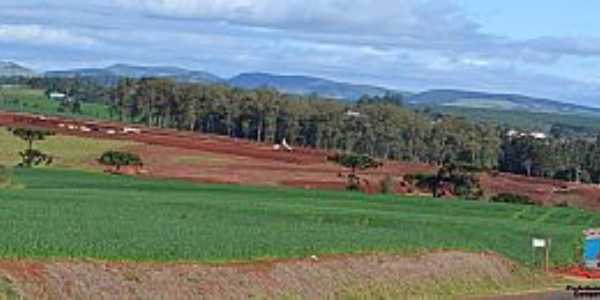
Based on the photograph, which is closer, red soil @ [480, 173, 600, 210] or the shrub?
the shrub

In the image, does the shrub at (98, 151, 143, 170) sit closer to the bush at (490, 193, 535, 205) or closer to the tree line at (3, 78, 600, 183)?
the bush at (490, 193, 535, 205)

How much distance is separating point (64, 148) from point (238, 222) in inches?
2486

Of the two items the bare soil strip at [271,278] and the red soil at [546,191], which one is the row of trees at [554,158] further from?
the bare soil strip at [271,278]

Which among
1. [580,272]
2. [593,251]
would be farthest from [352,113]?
[580,272]

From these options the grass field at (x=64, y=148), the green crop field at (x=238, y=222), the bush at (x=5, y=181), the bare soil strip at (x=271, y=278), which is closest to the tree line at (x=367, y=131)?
the grass field at (x=64, y=148)

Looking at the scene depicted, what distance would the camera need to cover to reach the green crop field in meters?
34.5

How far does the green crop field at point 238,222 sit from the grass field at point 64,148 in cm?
1597

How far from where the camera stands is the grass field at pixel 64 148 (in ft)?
336

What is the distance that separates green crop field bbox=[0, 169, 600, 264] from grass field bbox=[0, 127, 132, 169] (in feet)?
52.4

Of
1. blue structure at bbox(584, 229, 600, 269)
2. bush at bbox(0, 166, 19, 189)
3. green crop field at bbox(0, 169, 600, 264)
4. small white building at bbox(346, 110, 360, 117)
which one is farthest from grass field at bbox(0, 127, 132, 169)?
small white building at bbox(346, 110, 360, 117)

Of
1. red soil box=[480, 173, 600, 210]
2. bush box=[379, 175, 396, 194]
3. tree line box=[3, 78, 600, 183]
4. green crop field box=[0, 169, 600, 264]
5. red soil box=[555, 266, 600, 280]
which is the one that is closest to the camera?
green crop field box=[0, 169, 600, 264]

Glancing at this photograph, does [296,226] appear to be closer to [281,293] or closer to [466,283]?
[466,283]

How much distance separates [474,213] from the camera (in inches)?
2837

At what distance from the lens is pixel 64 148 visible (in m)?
109
